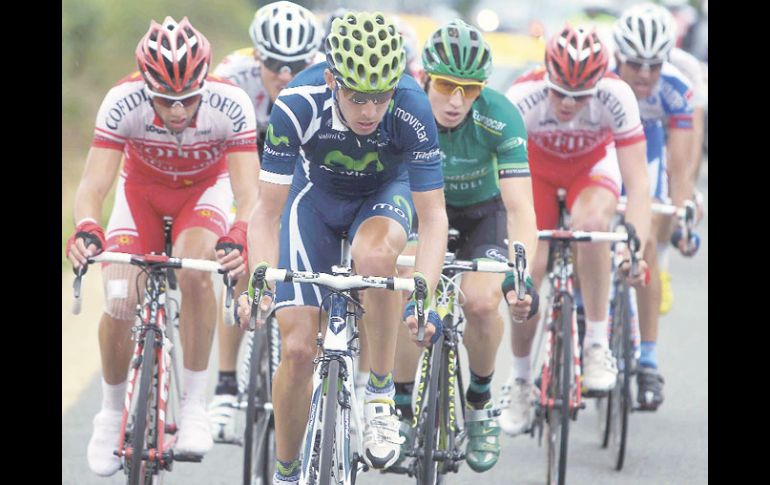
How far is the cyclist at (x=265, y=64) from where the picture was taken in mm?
8273

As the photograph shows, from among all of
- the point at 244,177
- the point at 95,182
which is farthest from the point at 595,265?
the point at 95,182

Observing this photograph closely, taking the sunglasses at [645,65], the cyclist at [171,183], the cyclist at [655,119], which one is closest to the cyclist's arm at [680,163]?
the cyclist at [655,119]

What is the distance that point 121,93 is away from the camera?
7141mm

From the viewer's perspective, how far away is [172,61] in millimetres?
6863

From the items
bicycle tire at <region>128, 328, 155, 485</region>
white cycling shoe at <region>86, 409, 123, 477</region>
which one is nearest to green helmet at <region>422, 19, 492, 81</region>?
bicycle tire at <region>128, 328, 155, 485</region>

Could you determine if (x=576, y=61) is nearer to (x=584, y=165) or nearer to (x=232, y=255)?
(x=584, y=165)

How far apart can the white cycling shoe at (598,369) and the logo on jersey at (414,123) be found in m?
2.69

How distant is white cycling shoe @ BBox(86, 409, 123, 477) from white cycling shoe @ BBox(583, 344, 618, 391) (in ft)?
8.72

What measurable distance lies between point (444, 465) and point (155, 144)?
2090 millimetres

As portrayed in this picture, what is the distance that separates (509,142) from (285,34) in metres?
2.01

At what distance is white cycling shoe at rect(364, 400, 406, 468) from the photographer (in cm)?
613
